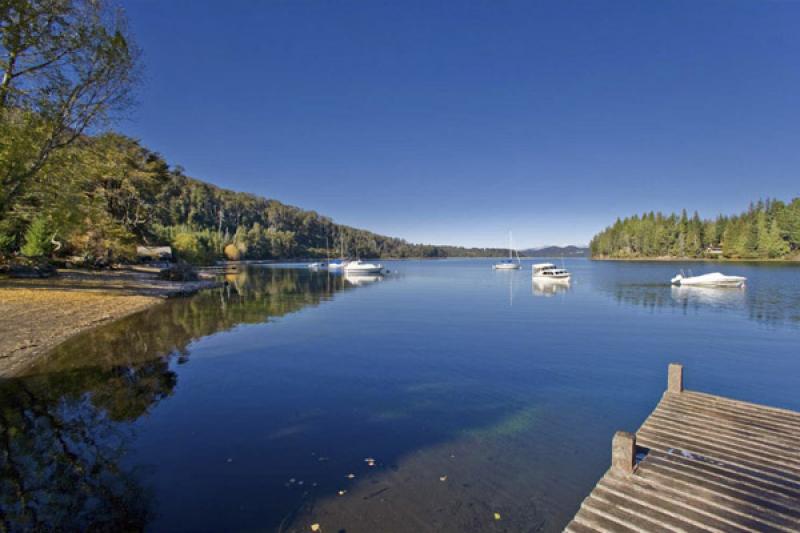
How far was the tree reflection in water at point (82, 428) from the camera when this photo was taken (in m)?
5.61

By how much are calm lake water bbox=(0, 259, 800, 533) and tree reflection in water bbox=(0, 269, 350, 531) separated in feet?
0.12

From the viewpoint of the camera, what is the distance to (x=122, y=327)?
745 inches

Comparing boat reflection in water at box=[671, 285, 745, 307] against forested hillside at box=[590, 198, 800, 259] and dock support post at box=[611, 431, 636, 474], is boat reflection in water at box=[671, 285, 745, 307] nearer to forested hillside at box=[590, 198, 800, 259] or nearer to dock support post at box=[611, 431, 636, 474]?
dock support post at box=[611, 431, 636, 474]

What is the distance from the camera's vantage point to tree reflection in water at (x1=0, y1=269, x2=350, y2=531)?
18.4 ft

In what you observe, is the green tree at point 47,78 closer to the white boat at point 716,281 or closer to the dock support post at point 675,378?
the dock support post at point 675,378

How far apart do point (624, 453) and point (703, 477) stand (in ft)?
3.86

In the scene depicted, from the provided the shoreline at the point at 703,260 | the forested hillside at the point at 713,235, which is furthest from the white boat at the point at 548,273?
the forested hillside at the point at 713,235

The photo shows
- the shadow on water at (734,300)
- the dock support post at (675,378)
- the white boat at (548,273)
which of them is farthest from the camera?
the white boat at (548,273)

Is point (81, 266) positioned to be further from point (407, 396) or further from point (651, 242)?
point (651, 242)

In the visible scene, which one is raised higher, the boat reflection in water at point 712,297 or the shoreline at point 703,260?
the shoreline at point 703,260

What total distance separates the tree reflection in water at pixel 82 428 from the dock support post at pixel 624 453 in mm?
6885

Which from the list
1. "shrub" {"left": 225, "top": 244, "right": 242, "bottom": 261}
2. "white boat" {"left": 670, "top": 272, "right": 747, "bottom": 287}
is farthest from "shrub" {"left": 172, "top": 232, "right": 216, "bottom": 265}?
"white boat" {"left": 670, "top": 272, "right": 747, "bottom": 287}

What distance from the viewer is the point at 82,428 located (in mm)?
8234

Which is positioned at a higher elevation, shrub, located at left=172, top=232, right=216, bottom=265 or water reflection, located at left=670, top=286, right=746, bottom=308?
shrub, located at left=172, top=232, right=216, bottom=265
